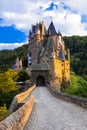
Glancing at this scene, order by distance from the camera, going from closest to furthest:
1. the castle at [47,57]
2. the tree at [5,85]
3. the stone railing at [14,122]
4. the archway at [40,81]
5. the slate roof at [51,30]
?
the stone railing at [14,122] → the tree at [5,85] → the archway at [40,81] → the castle at [47,57] → the slate roof at [51,30]

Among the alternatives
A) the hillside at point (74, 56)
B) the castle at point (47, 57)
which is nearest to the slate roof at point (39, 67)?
the castle at point (47, 57)

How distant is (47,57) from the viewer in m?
87.1

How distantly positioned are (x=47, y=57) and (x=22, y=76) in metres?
9.79

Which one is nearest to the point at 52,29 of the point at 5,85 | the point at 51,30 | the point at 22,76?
the point at 51,30

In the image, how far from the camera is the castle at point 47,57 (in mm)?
82625

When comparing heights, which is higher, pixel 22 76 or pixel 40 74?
pixel 40 74

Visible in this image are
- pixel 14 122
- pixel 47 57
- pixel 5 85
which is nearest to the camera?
pixel 14 122

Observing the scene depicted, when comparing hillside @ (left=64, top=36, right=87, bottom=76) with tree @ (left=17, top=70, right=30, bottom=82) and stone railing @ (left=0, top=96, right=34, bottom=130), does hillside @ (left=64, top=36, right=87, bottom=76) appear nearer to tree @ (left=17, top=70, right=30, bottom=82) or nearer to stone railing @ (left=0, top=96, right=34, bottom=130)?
tree @ (left=17, top=70, right=30, bottom=82)

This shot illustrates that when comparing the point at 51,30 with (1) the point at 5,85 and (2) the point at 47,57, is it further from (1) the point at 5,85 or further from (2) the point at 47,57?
(1) the point at 5,85

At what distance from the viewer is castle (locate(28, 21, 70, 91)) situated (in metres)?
82.6

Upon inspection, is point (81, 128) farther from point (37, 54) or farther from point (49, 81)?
point (37, 54)

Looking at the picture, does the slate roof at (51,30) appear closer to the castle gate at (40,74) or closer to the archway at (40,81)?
the castle gate at (40,74)

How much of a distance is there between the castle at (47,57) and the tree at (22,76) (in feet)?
6.22

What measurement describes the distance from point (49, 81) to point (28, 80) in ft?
22.3
